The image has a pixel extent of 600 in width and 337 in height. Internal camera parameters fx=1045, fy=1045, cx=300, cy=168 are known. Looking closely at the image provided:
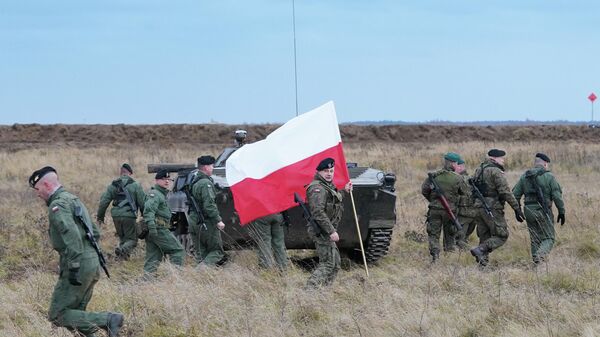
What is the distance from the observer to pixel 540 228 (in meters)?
12.7

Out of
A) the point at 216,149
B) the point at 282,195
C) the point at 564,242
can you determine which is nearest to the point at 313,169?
the point at 282,195

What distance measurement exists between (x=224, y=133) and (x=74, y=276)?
141 ft

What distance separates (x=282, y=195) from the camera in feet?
34.9

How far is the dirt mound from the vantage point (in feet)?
160

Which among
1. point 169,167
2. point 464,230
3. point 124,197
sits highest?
point 169,167

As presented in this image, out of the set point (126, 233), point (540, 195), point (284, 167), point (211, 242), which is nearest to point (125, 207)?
point (126, 233)

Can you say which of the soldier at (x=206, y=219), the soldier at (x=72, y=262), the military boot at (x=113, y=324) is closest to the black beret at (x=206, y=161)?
the soldier at (x=206, y=219)

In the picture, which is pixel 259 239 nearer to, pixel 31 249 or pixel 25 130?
pixel 31 249

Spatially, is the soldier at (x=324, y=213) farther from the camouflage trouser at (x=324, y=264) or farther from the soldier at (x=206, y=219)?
the soldier at (x=206, y=219)

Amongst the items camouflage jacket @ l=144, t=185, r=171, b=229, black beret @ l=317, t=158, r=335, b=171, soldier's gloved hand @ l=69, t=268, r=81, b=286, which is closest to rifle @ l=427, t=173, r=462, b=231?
black beret @ l=317, t=158, r=335, b=171

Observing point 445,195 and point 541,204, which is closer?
point 541,204

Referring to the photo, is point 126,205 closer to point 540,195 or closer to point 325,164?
point 325,164

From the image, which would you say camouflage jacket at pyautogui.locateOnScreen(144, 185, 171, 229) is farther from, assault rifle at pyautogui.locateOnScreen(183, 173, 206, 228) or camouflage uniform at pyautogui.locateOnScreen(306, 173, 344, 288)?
camouflage uniform at pyautogui.locateOnScreen(306, 173, 344, 288)

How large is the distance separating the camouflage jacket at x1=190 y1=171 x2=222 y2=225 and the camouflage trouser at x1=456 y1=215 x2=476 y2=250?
10.5 feet
